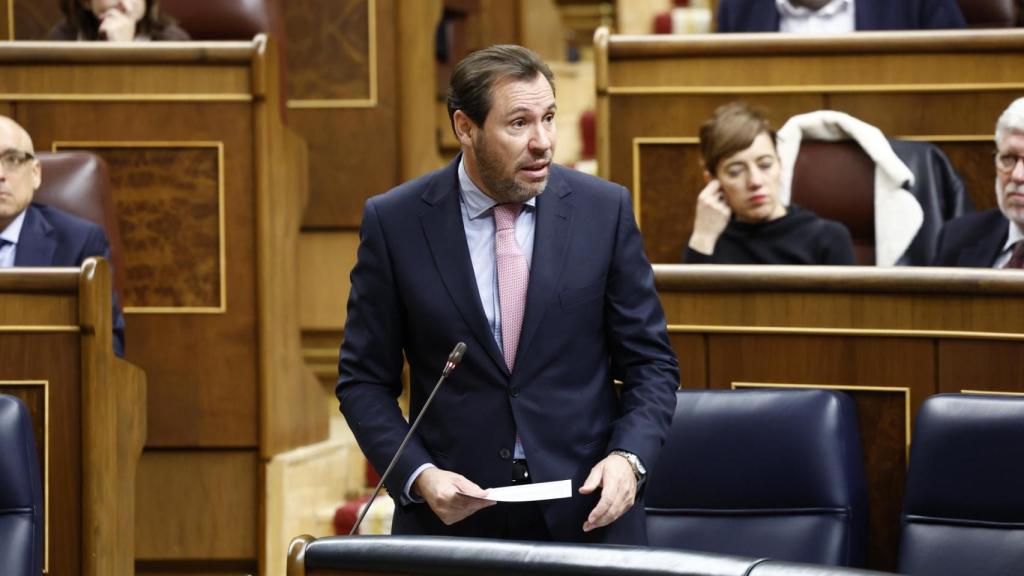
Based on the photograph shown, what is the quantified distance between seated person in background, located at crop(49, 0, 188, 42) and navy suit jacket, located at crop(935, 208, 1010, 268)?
73 cm

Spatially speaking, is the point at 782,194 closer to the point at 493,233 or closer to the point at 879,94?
the point at 879,94

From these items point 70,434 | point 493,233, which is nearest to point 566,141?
point 70,434

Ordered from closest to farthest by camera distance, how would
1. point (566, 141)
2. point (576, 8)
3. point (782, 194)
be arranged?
point (782, 194), point (566, 141), point (576, 8)

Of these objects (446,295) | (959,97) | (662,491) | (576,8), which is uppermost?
(576,8)

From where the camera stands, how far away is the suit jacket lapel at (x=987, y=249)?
112 cm

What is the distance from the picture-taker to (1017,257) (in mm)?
1093

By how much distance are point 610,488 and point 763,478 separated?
0.58ft

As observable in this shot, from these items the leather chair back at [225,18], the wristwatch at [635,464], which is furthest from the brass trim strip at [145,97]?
the wristwatch at [635,464]

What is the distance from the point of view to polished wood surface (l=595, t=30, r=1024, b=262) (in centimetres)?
130

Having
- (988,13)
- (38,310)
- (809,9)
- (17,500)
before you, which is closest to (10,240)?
(38,310)

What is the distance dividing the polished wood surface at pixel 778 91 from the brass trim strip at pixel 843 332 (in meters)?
0.32

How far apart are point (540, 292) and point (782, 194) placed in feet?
1.85

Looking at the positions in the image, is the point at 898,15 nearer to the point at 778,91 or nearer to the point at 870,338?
the point at 778,91

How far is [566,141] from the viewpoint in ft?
6.52
